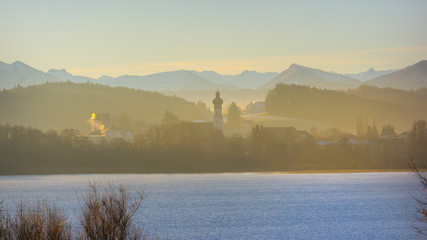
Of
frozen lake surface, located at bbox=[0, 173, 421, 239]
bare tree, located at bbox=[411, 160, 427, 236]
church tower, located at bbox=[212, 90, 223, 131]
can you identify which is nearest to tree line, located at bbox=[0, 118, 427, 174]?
frozen lake surface, located at bbox=[0, 173, 421, 239]

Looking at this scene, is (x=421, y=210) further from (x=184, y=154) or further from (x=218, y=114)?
(x=218, y=114)

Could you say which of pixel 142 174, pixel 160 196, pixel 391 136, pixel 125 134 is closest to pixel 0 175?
pixel 142 174

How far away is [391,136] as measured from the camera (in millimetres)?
172000

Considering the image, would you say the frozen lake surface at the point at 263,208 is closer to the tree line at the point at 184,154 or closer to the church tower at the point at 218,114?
the tree line at the point at 184,154

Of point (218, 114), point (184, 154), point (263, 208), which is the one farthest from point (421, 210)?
point (218, 114)

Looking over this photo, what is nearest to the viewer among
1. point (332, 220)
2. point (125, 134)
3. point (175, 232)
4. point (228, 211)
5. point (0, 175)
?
point (175, 232)

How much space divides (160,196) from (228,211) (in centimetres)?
1785

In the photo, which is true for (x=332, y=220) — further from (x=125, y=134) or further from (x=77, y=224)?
(x=125, y=134)

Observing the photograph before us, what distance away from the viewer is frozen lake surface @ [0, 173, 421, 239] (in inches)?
2076

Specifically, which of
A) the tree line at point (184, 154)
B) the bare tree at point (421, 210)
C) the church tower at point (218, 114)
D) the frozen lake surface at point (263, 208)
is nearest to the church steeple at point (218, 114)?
the church tower at point (218, 114)

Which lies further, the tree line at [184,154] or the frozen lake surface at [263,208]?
the tree line at [184,154]

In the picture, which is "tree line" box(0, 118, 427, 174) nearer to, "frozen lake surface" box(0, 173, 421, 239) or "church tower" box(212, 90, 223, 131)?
"frozen lake surface" box(0, 173, 421, 239)

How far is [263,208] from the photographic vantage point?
235 feet

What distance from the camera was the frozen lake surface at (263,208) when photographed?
5272cm
